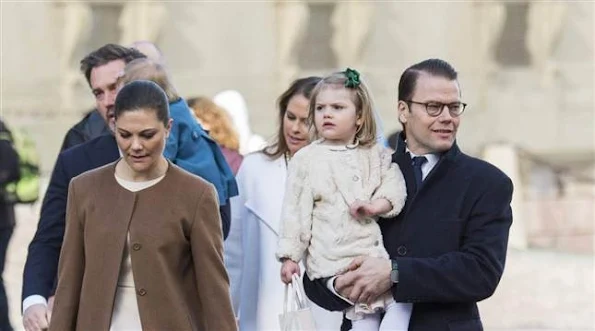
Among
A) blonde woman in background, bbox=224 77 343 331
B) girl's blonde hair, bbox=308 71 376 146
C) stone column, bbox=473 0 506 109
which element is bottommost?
stone column, bbox=473 0 506 109

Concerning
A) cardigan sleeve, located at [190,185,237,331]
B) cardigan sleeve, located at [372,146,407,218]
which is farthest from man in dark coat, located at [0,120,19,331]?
cardigan sleeve, located at [372,146,407,218]

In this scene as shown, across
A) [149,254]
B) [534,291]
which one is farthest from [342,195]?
[534,291]

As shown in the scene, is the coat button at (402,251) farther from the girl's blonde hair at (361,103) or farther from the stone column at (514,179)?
the stone column at (514,179)

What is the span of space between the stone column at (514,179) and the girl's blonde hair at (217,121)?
1230 cm

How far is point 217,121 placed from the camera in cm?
1053

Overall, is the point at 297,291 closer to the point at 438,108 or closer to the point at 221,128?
the point at 438,108

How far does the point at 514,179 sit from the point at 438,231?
19520mm

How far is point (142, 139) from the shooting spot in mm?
6145

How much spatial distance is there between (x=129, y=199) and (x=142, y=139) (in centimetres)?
22

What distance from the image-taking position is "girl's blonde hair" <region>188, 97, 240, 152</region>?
10.3 metres

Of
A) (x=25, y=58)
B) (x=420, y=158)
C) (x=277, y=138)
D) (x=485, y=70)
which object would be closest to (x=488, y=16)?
(x=485, y=70)

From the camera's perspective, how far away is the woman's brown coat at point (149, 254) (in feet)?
20.1

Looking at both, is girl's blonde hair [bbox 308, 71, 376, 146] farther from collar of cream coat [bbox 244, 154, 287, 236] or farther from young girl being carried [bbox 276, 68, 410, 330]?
collar of cream coat [bbox 244, 154, 287, 236]

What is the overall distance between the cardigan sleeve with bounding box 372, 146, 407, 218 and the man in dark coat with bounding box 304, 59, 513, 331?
0.11ft
